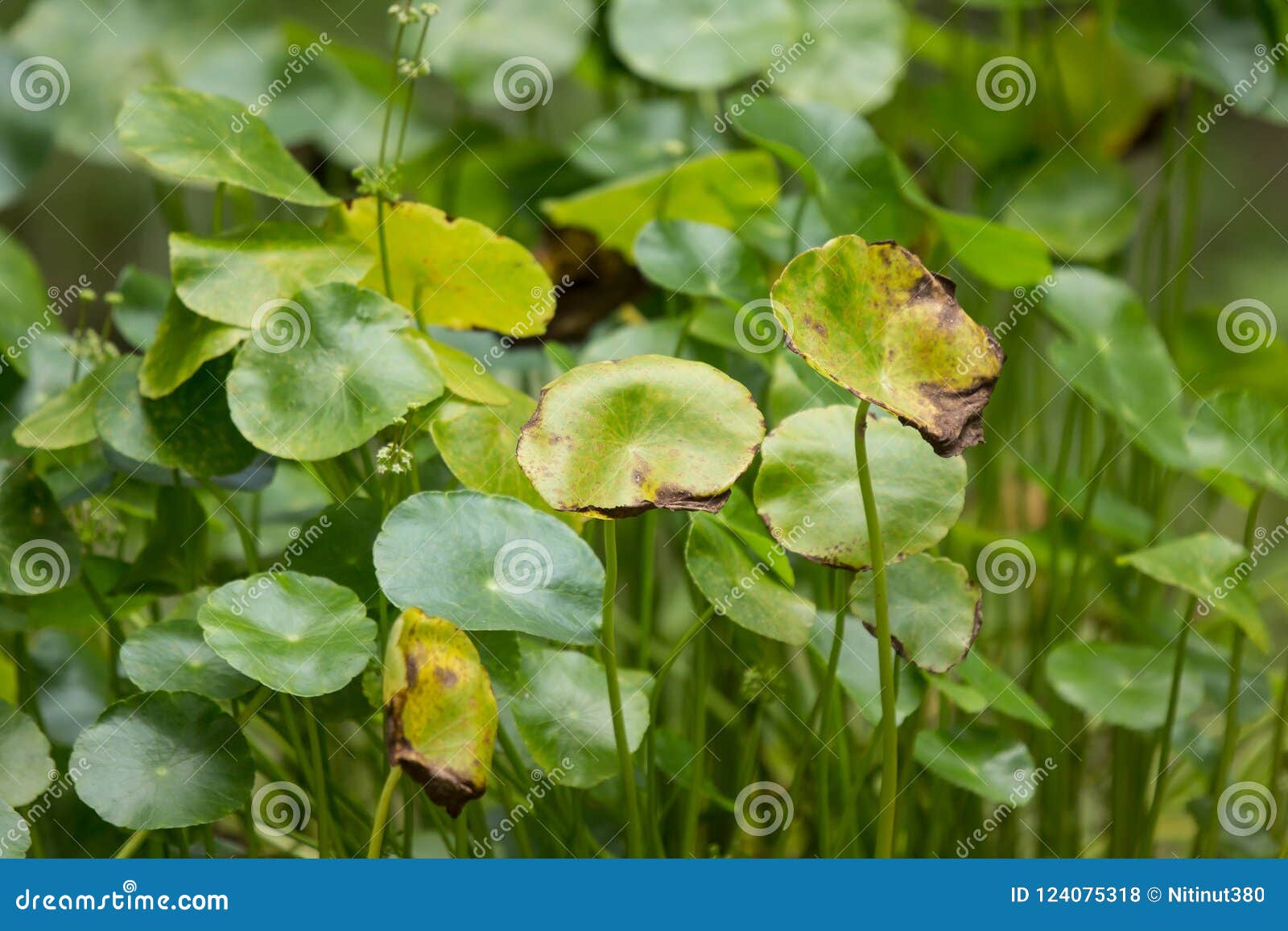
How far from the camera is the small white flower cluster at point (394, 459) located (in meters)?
0.56

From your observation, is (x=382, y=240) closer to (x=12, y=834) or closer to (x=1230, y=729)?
(x=12, y=834)

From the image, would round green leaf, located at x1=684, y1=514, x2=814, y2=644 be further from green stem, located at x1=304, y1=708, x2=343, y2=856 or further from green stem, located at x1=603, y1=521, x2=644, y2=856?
green stem, located at x1=304, y1=708, x2=343, y2=856

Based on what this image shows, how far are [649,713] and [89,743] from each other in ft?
0.96

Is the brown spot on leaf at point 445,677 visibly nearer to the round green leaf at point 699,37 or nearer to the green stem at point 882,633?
the green stem at point 882,633

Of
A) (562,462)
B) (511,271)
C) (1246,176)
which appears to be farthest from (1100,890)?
(1246,176)

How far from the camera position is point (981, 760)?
691 mm

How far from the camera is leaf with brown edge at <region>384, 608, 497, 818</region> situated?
1.48ft

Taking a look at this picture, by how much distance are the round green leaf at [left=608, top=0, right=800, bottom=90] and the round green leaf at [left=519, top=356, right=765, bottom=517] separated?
21.9 inches

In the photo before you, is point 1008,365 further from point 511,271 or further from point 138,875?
point 138,875

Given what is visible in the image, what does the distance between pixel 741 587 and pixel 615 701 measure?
0.09 m

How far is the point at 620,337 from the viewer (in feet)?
2.53

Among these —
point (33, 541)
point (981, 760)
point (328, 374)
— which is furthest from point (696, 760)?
point (33, 541)

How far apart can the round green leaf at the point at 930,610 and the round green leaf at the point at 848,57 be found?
60cm

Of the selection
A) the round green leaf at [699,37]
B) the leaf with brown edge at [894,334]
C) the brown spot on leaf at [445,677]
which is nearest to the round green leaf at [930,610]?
the leaf with brown edge at [894,334]
